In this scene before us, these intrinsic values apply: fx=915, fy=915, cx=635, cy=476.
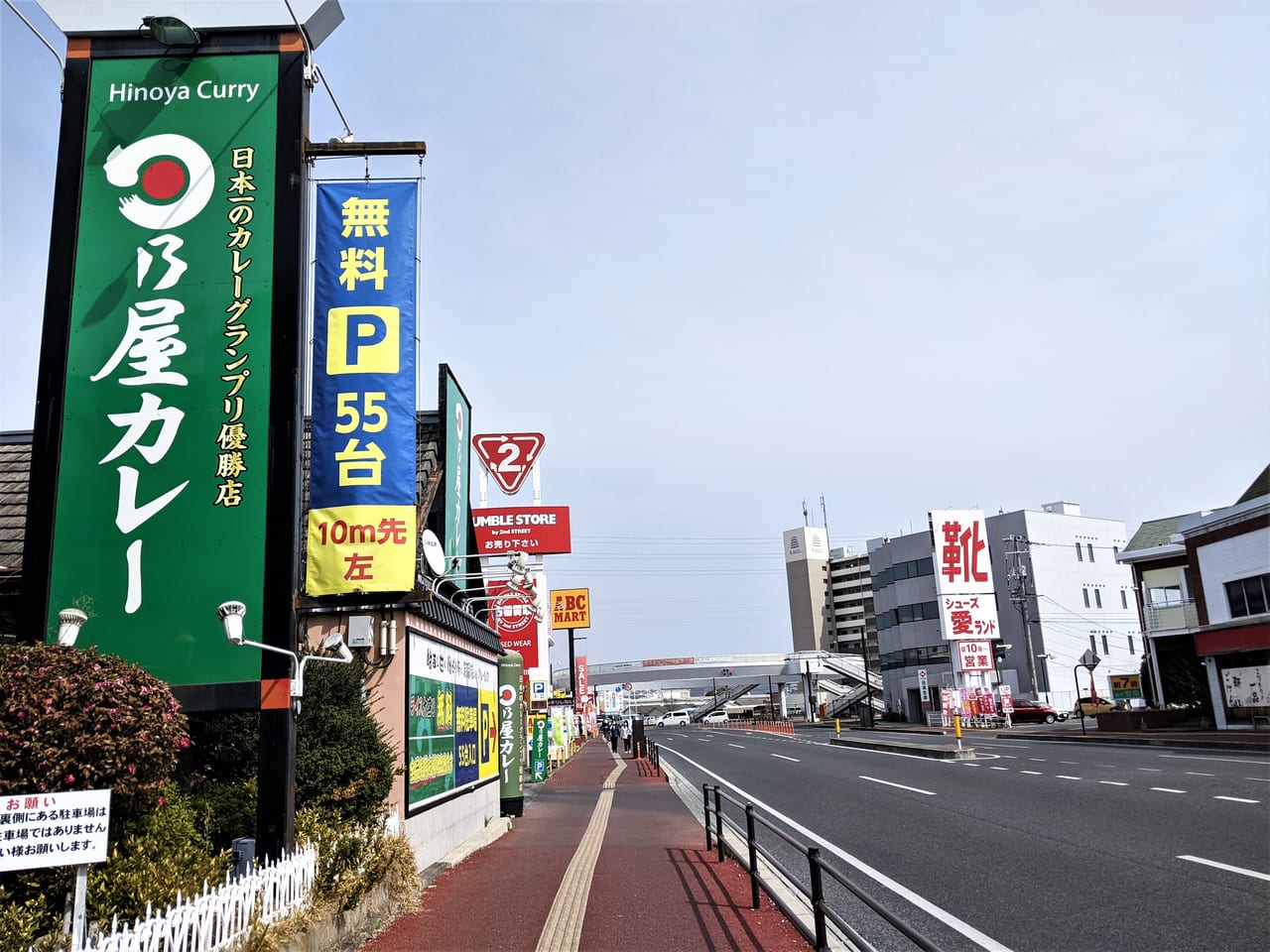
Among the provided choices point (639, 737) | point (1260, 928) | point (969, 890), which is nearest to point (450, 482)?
point (969, 890)

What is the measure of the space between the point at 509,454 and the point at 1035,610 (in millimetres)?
61121

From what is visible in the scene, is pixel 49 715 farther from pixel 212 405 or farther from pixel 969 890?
pixel 969 890

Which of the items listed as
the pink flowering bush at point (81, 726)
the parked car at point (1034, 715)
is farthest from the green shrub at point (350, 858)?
the parked car at point (1034, 715)

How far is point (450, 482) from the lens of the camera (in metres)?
18.2

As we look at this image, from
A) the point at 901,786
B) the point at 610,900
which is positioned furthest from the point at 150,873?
the point at 901,786

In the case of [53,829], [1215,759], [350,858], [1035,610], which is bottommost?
[1215,759]

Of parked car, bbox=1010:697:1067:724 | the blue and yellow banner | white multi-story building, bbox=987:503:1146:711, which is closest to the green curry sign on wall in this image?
the blue and yellow banner

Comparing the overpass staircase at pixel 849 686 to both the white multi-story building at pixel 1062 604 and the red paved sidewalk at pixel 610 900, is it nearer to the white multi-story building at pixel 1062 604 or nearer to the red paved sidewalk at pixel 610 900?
the white multi-story building at pixel 1062 604

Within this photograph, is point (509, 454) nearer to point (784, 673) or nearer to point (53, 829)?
point (53, 829)

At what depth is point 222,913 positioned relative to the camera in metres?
6.27

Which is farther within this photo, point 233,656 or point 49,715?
point 233,656

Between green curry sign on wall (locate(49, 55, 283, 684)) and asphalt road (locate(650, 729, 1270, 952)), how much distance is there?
7208 mm

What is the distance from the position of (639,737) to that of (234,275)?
112 feet

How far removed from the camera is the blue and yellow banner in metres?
9.02
